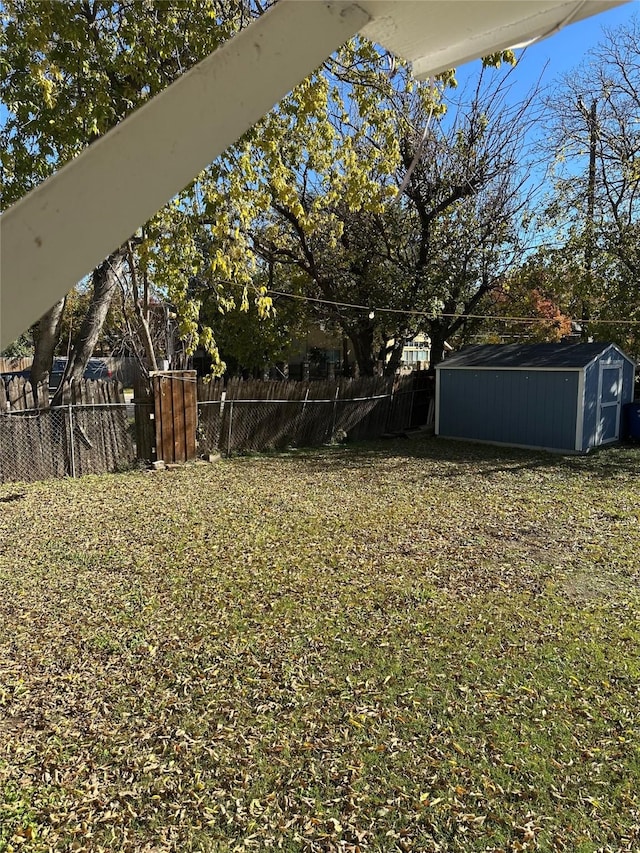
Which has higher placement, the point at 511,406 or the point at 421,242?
the point at 421,242

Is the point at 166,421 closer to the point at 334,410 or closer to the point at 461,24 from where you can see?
the point at 334,410

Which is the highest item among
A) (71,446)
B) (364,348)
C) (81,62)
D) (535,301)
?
(81,62)

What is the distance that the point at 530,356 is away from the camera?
12.2 meters

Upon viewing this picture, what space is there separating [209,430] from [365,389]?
4496 mm

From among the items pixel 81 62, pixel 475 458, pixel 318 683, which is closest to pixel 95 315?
pixel 81 62

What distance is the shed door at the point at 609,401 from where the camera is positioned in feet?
38.1

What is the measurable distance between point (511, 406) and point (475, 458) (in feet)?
6.52

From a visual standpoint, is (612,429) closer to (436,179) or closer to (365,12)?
(436,179)

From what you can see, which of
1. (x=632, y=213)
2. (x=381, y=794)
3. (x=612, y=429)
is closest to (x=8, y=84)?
(x=381, y=794)

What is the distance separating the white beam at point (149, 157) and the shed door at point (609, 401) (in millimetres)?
12013

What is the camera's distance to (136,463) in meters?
9.45

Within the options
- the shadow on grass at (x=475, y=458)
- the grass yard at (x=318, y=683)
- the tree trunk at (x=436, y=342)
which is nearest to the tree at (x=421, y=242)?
Answer: the tree trunk at (x=436, y=342)

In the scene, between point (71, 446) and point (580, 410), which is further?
point (580, 410)

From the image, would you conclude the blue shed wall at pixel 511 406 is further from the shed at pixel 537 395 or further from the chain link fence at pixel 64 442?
the chain link fence at pixel 64 442
